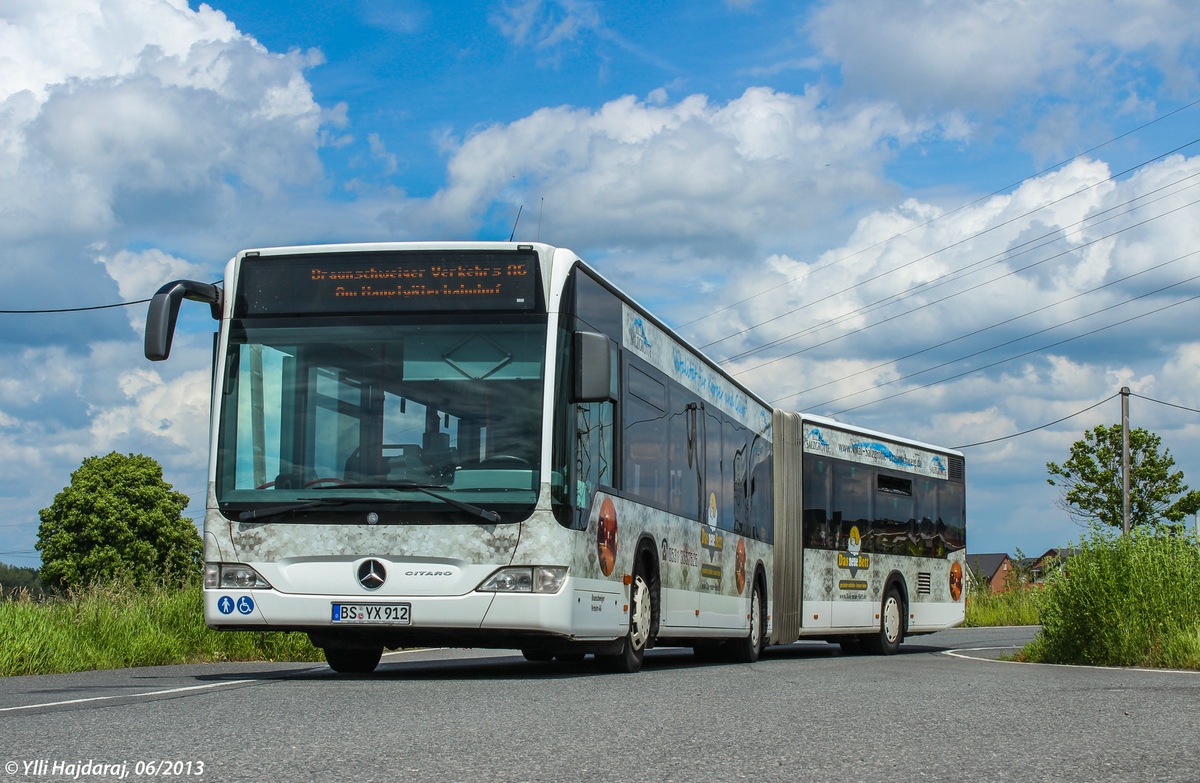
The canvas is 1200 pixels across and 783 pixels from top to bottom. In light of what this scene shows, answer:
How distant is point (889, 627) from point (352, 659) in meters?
11.9

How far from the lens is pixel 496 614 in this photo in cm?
1059

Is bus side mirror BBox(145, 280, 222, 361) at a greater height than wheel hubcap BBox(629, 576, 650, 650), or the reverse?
bus side mirror BBox(145, 280, 222, 361)

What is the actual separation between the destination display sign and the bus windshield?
13 cm

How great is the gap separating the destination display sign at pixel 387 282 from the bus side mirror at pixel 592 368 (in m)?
0.56

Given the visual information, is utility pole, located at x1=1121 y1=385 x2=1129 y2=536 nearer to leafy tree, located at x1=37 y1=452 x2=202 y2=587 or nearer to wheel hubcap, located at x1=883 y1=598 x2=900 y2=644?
wheel hubcap, located at x1=883 y1=598 x2=900 y2=644

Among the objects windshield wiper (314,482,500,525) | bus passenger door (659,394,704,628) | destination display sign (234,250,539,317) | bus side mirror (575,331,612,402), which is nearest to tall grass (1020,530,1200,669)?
bus passenger door (659,394,704,628)

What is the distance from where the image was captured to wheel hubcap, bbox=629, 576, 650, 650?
12555mm

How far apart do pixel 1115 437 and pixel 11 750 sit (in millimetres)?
54275

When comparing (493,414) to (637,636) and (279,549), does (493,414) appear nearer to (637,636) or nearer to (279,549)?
(279,549)

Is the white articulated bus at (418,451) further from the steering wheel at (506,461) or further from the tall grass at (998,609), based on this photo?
the tall grass at (998,609)

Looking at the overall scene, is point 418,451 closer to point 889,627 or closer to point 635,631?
point 635,631

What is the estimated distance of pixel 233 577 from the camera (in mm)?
10867

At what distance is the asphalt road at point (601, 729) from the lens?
18.6ft

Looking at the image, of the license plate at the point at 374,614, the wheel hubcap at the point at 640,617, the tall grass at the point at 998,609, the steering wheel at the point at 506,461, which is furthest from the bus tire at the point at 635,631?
the tall grass at the point at 998,609
